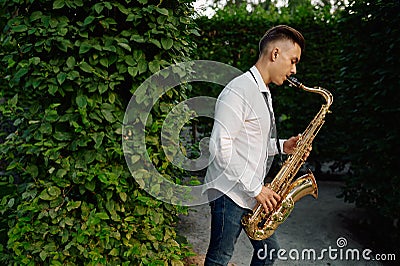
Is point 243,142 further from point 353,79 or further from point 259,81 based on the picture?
point 353,79

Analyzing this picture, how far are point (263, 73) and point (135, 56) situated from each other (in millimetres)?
758

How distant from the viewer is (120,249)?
2859 mm

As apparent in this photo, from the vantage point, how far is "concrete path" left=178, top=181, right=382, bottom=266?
4465mm

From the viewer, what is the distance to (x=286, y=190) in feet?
10.2

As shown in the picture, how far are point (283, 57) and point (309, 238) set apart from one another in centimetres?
290

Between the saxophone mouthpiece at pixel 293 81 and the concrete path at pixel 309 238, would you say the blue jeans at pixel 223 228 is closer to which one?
the saxophone mouthpiece at pixel 293 81

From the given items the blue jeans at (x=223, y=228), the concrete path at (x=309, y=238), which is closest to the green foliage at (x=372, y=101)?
the concrete path at (x=309, y=238)

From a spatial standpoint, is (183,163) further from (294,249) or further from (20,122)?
(294,249)

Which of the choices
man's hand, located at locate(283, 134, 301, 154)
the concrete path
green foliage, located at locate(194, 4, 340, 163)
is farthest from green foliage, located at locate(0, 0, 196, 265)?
green foliage, located at locate(194, 4, 340, 163)

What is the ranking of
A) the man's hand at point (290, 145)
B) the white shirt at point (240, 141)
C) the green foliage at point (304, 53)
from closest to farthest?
the white shirt at point (240, 141) < the man's hand at point (290, 145) < the green foliage at point (304, 53)

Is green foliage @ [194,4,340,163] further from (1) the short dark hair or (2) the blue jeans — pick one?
(2) the blue jeans

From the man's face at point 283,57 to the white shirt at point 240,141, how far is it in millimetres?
104

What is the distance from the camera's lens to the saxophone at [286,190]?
2766 millimetres

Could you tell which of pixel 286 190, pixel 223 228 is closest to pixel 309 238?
pixel 286 190
